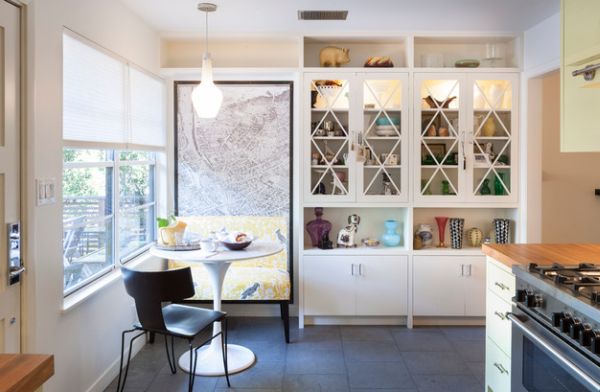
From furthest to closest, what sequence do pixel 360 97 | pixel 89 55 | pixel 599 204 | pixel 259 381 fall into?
pixel 599 204 < pixel 360 97 < pixel 259 381 < pixel 89 55

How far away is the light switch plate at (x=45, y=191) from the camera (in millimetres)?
2171

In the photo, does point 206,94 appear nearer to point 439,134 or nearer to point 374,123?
point 374,123

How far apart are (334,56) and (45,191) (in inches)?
98.7

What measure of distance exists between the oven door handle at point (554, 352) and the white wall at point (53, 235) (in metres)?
2.09

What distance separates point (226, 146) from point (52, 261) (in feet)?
6.73

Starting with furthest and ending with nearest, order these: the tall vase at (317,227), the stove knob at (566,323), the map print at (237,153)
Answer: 1. the map print at (237,153)
2. the tall vase at (317,227)
3. the stove knob at (566,323)

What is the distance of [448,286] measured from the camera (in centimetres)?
391

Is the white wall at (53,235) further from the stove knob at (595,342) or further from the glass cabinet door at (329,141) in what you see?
the stove knob at (595,342)

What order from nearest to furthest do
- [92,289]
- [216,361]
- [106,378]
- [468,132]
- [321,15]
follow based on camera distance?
1. [92,289]
2. [106,378]
3. [216,361]
4. [321,15]
5. [468,132]

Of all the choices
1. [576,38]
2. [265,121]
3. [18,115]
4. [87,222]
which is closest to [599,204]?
[576,38]

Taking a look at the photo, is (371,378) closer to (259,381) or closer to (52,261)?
(259,381)

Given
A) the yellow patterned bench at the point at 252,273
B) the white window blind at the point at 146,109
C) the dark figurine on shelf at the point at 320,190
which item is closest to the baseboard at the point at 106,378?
the yellow patterned bench at the point at 252,273

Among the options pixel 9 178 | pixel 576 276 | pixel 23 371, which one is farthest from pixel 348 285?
pixel 23 371

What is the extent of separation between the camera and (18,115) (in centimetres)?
205
